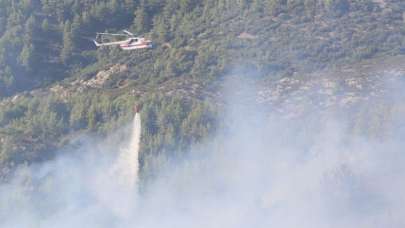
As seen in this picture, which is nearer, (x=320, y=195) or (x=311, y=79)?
(x=320, y=195)

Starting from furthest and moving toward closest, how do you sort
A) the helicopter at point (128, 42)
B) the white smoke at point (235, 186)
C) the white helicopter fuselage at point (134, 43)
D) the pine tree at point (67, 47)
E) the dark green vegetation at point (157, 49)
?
1. the pine tree at point (67, 47)
2. the helicopter at point (128, 42)
3. the white helicopter fuselage at point (134, 43)
4. the dark green vegetation at point (157, 49)
5. the white smoke at point (235, 186)

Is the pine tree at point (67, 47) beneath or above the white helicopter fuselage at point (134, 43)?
beneath

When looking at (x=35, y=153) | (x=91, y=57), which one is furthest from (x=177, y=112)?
(x=91, y=57)

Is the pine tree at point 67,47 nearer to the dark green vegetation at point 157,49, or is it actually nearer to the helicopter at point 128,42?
the dark green vegetation at point 157,49

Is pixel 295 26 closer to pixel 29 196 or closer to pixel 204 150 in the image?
pixel 204 150

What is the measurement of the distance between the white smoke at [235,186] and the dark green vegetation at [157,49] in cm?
551

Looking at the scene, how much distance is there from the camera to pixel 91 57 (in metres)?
125

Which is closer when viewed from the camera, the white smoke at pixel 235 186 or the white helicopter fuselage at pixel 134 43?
the white smoke at pixel 235 186

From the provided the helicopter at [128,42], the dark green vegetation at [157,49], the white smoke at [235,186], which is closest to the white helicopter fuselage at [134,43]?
the helicopter at [128,42]

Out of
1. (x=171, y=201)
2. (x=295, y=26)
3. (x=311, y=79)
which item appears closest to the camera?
(x=171, y=201)

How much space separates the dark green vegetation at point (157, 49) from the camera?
10575 cm

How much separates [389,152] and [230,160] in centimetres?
1277

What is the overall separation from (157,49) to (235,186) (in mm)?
31447

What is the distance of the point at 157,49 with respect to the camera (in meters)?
124
